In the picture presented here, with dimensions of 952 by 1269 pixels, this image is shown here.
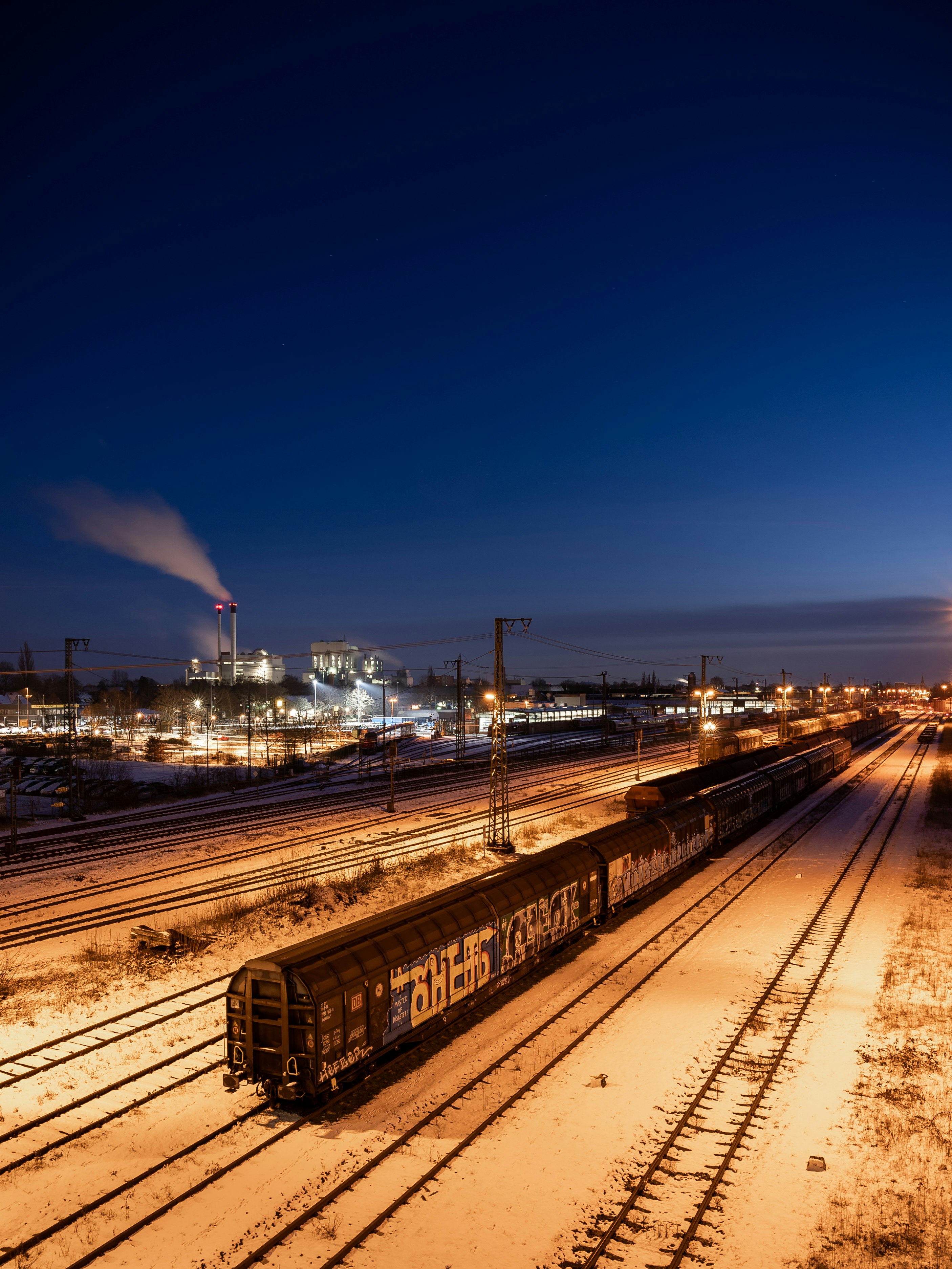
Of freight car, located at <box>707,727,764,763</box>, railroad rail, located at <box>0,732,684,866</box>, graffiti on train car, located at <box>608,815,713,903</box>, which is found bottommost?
railroad rail, located at <box>0,732,684,866</box>

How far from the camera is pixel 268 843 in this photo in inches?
1516

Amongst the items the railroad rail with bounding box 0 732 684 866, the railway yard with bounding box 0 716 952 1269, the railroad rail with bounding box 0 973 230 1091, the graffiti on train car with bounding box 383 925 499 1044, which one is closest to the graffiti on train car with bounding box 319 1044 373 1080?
Answer: the graffiti on train car with bounding box 383 925 499 1044

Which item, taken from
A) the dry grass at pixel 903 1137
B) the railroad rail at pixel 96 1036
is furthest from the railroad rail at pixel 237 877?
the dry grass at pixel 903 1137

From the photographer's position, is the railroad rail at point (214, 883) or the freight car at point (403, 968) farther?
the railroad rail at point (214, 883)

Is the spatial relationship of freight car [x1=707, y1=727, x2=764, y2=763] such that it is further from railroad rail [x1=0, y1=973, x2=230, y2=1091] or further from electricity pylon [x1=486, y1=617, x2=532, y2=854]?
railroad rail [x1=0, y1=973, x2=230, y2=1091]

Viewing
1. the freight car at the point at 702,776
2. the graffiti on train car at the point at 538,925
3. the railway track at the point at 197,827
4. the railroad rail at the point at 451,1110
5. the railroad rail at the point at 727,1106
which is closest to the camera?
the railroad rail at the point at 451,1110

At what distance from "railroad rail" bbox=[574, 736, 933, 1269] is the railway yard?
2.2 inches

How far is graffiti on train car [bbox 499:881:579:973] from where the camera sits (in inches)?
687

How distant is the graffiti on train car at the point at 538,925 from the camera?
57.2 feet

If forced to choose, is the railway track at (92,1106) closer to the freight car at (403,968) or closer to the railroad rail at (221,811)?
the freight car at (403,968)

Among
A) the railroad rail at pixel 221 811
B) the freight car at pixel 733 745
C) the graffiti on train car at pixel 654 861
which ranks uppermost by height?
the graffiti on train car at pixel 654 861

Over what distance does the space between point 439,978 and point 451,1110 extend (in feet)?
7.83

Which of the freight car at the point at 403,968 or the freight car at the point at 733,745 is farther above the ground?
the freight car at the point at 403,968

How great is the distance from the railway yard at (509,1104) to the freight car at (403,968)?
2.78 ft
